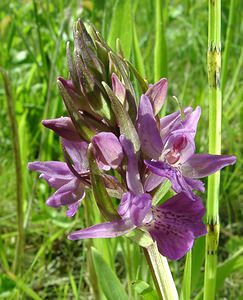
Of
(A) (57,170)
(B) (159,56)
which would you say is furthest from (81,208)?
(A) (57,170)

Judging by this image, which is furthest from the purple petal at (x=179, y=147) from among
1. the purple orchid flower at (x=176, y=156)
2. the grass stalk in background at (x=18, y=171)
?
the grass stalk in background at (x=18, y=171)

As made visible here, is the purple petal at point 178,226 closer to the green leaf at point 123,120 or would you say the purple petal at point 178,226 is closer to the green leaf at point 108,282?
the green leaf at point 123,120

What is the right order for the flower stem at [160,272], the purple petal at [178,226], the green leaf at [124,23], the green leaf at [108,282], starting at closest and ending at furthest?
1. the purple petal at [178,226]
2. the flower stem at [160,272]
3. the green leaf at [108,282]
4. the green leaf at [124,23]

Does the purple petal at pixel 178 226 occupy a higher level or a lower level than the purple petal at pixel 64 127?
lower

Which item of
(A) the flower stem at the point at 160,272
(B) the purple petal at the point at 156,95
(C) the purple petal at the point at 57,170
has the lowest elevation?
(A) the flower stem at the point at 160,272

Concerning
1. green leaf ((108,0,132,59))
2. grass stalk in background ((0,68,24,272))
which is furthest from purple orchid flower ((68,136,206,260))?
grass stalk in background ((0,68,24,272))

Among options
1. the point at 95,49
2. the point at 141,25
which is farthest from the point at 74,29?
the point at 141,25

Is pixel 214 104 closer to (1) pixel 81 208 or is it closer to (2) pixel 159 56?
(2) pixel 159 56
